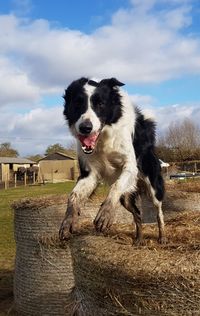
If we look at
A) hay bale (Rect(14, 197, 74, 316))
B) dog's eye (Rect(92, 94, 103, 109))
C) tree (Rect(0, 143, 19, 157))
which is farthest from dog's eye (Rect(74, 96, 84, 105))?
tree (Rect(0, 143, 19, 157))

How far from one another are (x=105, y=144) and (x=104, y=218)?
89 centimetres

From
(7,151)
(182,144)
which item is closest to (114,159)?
(182,144)

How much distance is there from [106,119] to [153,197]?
55.2 inches

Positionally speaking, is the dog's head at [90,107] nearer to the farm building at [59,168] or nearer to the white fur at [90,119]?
the white fur at [90,119]

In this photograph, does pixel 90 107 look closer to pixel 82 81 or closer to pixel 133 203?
pixel 82 81

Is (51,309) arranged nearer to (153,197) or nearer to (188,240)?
(153,197)

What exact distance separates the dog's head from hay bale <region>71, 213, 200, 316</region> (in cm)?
101

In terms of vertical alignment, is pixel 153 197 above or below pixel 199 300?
above

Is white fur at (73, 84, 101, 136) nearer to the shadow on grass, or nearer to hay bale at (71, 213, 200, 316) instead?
hay bale at (71, 213, 200, 316)

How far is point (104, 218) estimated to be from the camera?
177 inches

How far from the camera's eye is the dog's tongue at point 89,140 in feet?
15.7

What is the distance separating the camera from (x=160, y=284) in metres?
3.18

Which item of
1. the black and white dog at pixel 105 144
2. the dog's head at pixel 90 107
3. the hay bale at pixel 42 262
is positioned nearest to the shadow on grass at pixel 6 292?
the hay bale at pixel 42 262

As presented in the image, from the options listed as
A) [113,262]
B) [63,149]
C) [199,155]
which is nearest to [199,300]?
[113,262]
